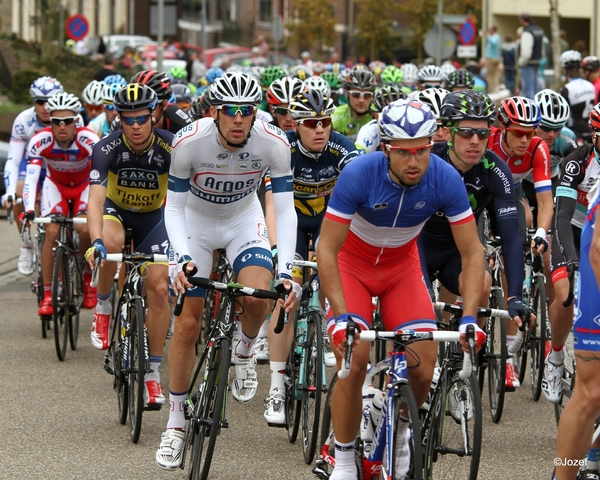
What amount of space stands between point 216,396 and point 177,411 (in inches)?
22.1

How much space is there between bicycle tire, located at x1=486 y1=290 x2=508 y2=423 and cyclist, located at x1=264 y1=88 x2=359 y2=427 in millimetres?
1101

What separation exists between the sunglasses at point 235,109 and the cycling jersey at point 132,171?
1.76 metres

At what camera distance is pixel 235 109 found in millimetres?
6688

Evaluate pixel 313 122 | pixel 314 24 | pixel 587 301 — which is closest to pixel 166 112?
pixel 313 122

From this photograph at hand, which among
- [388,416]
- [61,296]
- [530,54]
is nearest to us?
[388,416]

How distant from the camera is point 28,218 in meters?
10.4

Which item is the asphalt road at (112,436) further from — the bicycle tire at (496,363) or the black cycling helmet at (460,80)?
the black cycling helmet at (460,80)

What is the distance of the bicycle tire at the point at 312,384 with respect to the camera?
7004 millimetres

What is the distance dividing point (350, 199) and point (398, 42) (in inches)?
2093

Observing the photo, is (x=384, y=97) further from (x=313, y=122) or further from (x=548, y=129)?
(x=313, y=122)

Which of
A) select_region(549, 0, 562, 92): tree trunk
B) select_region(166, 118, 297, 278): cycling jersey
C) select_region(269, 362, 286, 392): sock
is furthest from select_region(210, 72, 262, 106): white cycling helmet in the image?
select_region(549, 0, 562, 92): tree trunk

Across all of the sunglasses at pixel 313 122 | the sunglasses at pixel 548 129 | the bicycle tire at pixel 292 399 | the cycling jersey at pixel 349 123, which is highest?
the sunglasses at pixel 313 122

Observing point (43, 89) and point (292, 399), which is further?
point (43, 89)

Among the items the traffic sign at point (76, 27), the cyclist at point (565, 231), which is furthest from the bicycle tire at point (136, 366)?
the traffic sign at point (76, 27)
